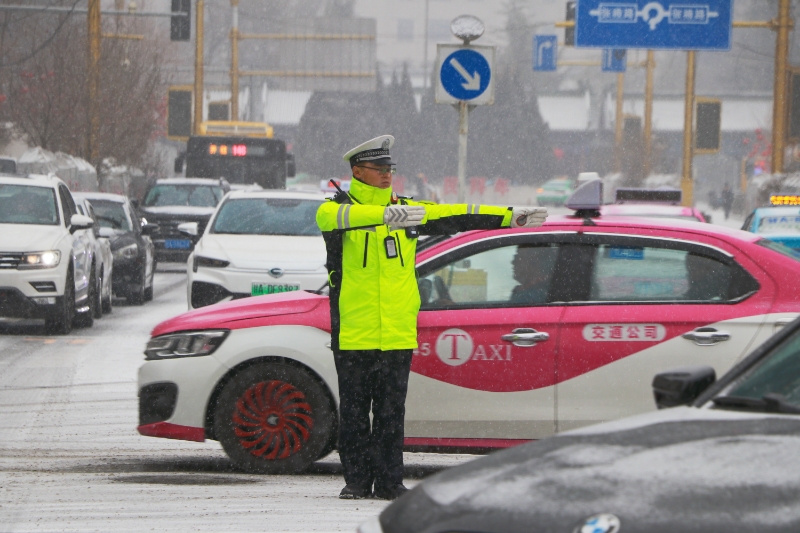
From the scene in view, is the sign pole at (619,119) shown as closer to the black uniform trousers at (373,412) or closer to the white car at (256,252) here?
the white car at (256,252)

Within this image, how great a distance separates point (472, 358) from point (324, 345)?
770mm

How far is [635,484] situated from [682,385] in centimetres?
85

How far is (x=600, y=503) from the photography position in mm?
2674

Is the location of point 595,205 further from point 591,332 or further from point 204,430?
point 204,430

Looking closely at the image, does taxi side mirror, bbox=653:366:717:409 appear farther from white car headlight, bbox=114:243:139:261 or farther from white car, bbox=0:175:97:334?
white car headlight, bbox=114:243:139:261

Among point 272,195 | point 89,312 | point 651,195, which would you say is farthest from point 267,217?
point 651,195

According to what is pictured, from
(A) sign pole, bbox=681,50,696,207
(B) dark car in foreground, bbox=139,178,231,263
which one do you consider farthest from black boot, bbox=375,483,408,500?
(A) sign pole, bbox=681,50,696,207

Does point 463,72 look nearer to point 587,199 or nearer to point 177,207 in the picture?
point 587,199

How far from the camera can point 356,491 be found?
6168 millimetres

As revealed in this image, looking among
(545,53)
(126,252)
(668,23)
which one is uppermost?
(545,53)

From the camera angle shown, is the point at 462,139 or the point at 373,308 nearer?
the point at 373,308

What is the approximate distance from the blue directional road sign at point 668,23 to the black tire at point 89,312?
12059 millimetres

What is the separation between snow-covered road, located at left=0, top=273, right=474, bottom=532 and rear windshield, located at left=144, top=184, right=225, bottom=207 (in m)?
16.6

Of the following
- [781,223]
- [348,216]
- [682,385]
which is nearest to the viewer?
[682,385]
